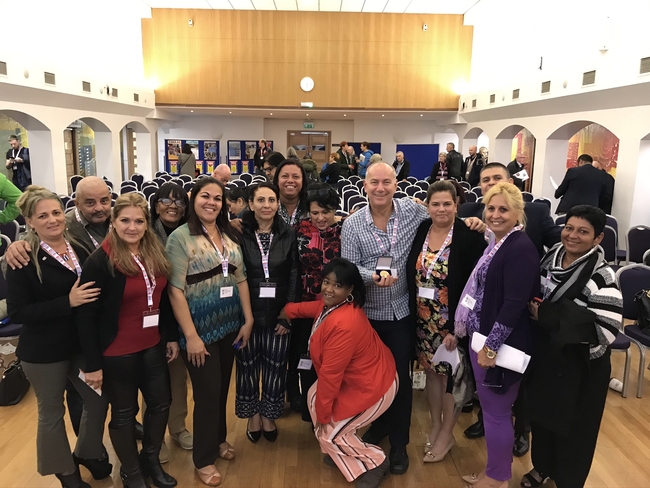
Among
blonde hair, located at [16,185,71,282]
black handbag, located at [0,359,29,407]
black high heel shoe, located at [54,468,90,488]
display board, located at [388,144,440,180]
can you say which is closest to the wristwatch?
blonde hair, located at [16,185,71,282]

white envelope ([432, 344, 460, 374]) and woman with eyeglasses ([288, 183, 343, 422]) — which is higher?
woman with eyeglasses ([288, 183, 343, 422])

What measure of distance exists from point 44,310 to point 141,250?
51 centimetres

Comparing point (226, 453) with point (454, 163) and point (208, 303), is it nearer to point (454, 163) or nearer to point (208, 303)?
point (208, 303)

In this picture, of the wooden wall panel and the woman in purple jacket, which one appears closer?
the woman in purple jacket

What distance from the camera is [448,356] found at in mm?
2590

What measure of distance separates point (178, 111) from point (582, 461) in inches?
695

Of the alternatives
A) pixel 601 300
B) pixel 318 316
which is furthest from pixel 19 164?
pixel 601 300

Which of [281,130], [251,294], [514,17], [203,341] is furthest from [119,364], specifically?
[281,130]

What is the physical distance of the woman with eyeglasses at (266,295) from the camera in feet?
8.84

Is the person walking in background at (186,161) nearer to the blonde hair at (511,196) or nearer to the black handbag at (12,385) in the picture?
the black handbag at (12,385)

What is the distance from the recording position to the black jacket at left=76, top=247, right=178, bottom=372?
2.11m

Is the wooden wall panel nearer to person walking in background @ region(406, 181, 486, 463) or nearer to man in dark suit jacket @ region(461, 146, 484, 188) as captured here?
man in dark suit jacket @ region(461, 146, 484, 188)

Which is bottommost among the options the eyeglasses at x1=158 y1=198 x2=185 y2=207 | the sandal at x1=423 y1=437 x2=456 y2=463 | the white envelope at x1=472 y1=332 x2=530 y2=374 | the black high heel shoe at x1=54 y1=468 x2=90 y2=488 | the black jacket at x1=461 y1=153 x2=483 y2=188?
the sandal at x1=423 y1=437 x2=456 y2=463

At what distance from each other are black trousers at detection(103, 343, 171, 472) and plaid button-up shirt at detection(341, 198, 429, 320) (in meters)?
1.21
